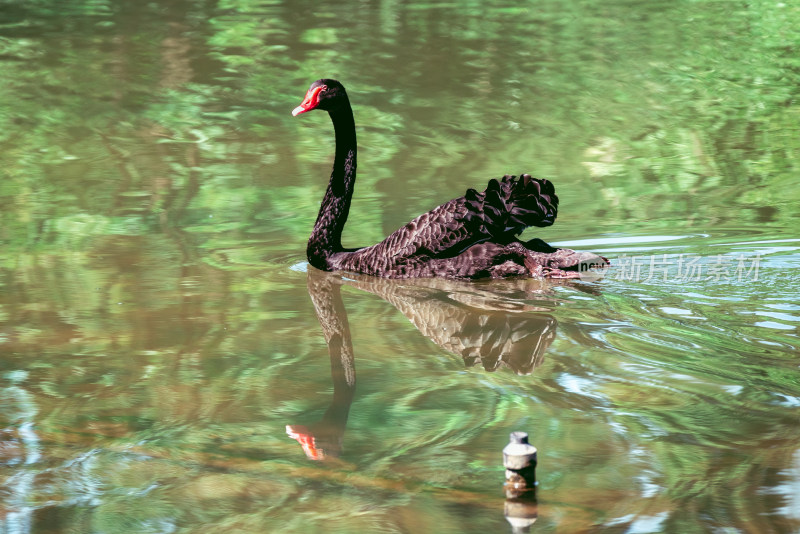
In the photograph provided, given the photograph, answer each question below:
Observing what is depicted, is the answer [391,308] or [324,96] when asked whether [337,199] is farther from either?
[391,308]

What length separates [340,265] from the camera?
8297 mm

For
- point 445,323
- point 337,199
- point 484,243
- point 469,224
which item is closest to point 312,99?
point 337,199

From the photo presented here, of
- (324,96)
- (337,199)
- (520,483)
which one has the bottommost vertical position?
(337,199)

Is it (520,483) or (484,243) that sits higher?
(520,483)

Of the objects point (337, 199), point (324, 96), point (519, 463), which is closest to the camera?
point (519, 463)

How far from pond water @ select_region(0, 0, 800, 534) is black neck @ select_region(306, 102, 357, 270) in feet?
0.61

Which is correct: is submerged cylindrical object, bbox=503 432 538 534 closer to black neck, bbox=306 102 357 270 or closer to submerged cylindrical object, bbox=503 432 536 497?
submerged cylindrical object, bbox=503 432 536 497

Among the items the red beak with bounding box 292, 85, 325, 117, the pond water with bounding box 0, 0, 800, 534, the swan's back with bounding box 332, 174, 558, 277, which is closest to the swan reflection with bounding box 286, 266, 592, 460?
the pond water with bounding box 0, 0, 800, 534

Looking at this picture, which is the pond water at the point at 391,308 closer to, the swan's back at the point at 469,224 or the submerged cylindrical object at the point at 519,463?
the submerged cylindrical object at the point at 519,463

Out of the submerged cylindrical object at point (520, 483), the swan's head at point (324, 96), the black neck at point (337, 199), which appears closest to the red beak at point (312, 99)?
the swan's head at point (324, 96)

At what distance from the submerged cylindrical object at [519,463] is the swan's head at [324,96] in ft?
15.4

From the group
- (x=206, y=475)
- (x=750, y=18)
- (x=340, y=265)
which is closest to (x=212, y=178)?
(x=340, y=265)

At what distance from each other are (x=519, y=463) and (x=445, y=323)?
2765mm

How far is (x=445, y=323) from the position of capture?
22.4 ft
